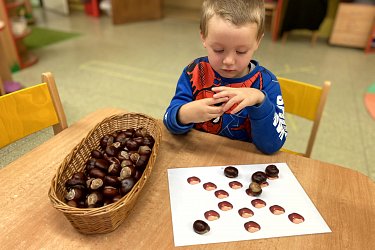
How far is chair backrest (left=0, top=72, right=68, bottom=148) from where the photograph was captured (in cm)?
96

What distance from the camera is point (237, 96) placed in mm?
785

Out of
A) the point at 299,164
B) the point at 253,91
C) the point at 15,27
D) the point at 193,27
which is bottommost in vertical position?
the point at 193,27

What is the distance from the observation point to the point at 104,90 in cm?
272

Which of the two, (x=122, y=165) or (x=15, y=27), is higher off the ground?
(x=122, y=165)

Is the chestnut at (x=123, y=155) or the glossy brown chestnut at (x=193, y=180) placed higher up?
the chestnut at (x=123, y=155)

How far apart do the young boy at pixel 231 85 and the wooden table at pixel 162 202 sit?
77 millimetres

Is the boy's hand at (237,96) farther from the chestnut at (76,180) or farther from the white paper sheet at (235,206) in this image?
the chestnut at (76,180)

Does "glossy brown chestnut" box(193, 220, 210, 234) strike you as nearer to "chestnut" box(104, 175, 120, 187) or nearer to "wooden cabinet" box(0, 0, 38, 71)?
"chestnut" box(104, 175, 120, 187)

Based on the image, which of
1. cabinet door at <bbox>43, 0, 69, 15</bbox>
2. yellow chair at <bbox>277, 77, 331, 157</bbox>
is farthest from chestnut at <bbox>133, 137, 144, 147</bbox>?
cabinet door at <bbox>43, 0, 69, 15</bbox>

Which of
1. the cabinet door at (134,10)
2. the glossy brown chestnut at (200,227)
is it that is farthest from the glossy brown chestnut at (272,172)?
the cabinet door at (134,10)

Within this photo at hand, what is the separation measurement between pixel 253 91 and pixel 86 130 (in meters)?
0.53

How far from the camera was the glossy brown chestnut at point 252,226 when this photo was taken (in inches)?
26.3

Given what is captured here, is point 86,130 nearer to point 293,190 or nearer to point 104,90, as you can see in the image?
point 293,190

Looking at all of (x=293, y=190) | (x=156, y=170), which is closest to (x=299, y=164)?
(x=293, y=190)
